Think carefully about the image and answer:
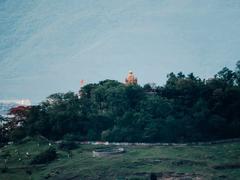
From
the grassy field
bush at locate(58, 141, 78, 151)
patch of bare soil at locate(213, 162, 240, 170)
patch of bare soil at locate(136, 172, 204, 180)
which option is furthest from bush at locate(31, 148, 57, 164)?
patch of bare soil at locate(213, 162, 240, 170)

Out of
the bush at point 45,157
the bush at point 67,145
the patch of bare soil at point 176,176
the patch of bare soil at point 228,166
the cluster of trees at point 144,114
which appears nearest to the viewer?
the patch of bare soil at point 176,176

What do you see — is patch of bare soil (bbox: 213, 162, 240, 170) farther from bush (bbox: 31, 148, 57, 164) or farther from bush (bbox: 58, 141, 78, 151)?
bush (bbox: 58, 141, 78, 151)

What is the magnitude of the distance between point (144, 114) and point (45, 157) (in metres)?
9.98

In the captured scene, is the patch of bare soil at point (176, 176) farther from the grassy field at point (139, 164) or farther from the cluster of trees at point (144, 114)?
the cluster of trees at point (144, 114)

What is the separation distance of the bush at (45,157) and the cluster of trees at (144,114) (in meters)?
6.09

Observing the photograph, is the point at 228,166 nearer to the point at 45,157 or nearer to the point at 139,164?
the point at 139,164

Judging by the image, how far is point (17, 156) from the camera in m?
39.3

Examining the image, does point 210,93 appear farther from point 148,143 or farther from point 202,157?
point 202,157

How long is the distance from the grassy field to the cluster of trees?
9.96 feet

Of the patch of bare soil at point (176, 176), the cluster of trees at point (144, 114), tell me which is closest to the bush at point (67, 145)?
the cluster of trees at point (144, 114)

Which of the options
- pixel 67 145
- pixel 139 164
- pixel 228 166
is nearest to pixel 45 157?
pixel 67 145

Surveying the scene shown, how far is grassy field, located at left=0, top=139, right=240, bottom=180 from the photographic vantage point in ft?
103

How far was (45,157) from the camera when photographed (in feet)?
121

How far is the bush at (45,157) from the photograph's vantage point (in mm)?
36750
